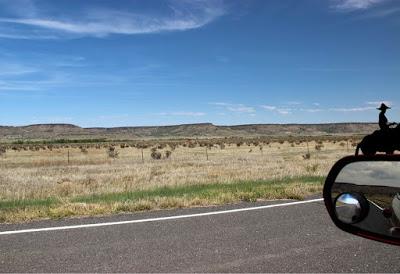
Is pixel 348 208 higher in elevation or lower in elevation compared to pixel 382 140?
lower

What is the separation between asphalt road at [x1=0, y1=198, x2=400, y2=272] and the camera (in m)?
6.18

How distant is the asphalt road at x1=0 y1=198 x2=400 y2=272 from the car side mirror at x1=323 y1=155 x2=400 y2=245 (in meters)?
3.47

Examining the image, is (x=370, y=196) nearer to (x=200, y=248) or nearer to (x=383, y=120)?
(x=383, y=120)

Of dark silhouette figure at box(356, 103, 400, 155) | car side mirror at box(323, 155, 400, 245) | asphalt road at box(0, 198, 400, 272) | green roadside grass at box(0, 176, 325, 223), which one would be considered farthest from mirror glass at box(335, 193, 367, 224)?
green roadside grass at box(0, 176, 325, 223)

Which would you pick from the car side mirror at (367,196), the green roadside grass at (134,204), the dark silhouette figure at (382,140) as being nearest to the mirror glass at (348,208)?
the car side mirror at (367,196)

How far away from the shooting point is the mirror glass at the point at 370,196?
240 cm

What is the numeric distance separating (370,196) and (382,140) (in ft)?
1.35

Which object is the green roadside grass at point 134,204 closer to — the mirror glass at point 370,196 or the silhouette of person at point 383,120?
the mirror glass at point 370,196

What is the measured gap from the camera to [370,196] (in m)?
2.53

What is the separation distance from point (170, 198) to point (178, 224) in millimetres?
2937

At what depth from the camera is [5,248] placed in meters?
7.13

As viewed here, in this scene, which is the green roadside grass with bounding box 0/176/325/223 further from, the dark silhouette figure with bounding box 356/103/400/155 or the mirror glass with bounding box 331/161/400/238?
the dark silhouette figure with bounding box 356/103/400/155

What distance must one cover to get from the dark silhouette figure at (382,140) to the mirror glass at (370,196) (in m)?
0.13

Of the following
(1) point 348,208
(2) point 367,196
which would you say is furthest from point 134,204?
(2) point 367,196
